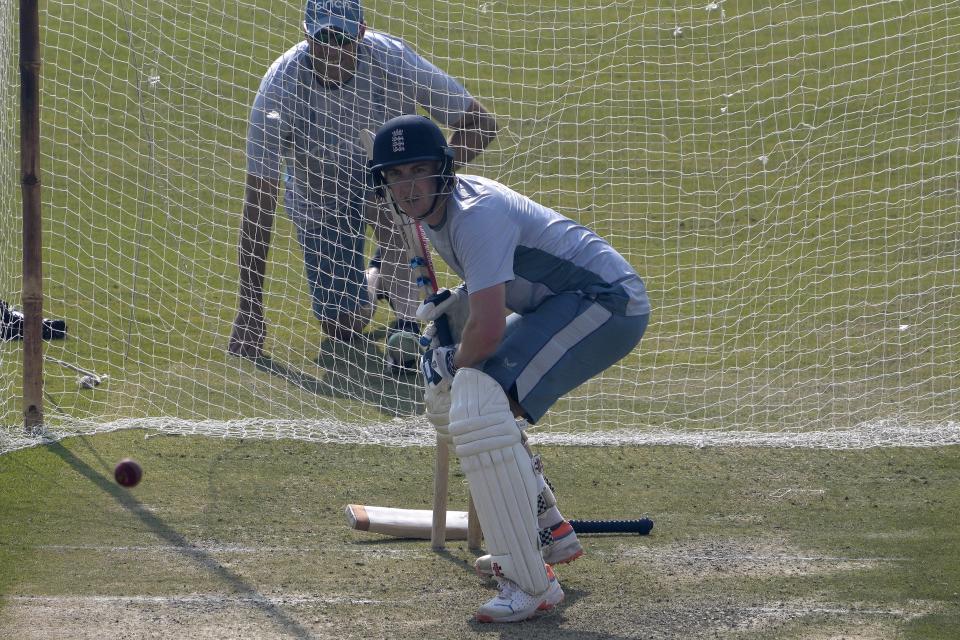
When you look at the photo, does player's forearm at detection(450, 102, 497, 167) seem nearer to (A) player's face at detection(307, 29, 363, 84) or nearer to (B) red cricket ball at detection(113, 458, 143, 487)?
(A) player's face at detection(307, 29, 363, 84)

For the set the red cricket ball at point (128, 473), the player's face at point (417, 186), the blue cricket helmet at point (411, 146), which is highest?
the blue cricket helmet at point (411, 146)

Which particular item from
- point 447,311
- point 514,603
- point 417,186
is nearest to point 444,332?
point 447,311

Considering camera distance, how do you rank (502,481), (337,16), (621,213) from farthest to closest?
(621,213), (337,16), (502,481)

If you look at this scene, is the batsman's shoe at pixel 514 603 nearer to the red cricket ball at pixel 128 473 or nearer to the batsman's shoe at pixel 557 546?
the batsman's shoe at pixel 557 546

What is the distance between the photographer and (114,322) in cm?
829

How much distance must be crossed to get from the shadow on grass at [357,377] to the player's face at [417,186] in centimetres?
250

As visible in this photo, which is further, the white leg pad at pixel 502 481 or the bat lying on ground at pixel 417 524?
the bat lying on ground at pixel 417 524

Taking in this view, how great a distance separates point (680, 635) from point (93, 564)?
7.11ft

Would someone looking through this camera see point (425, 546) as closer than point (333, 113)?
Yes

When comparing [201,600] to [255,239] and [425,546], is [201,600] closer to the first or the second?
[425,546]

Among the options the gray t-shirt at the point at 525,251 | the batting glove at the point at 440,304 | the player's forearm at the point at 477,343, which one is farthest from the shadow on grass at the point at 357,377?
the player's forearm at the point at 477,343

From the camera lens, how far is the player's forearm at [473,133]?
7.25 meters

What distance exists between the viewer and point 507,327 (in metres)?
4.76

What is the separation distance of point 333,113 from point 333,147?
8.3 inches
